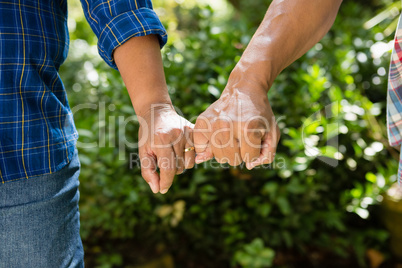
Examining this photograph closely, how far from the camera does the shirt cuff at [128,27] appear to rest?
46.3 inches

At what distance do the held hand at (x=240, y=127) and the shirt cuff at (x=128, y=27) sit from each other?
304 mm

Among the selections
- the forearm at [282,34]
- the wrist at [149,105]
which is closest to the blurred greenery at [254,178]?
the wrist at [149,105]

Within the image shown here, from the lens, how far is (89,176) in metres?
2.48

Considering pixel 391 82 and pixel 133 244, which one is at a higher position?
pixel 391 82

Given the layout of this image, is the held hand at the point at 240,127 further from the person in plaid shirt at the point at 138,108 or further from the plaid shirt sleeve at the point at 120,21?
the plaid shirt sleeve at the point at 120,21

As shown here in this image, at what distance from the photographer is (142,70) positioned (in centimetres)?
120

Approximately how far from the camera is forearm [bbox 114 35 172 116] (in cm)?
121

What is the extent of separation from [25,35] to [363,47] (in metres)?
2.48

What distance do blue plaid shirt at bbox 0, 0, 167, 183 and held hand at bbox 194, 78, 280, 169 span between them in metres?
0.32

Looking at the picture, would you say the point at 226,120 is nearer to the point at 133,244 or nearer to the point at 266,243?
the point at 266,243

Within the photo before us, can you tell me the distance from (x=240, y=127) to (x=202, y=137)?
15 centimetres

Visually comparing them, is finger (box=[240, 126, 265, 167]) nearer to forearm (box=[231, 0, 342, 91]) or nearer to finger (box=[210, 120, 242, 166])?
finger (box=[210, 120, 242, 166])

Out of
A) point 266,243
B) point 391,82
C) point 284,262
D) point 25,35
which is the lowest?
point 284,262

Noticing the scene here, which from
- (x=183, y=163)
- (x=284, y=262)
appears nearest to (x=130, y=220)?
(x=284, y=262)
